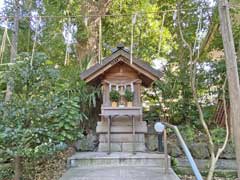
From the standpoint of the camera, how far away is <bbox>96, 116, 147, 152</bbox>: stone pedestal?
7020 mm

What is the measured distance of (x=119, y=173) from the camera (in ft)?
16.3

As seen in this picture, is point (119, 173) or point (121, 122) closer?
point (119, 173)

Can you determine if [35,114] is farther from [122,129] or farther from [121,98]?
[122,129]

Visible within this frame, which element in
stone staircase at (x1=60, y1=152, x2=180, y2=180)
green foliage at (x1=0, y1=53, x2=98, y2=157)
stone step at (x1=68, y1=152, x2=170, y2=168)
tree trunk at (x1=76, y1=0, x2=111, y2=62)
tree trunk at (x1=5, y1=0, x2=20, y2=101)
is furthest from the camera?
tree trunk at (x1=76, y1=0, x2=111, y2=62)

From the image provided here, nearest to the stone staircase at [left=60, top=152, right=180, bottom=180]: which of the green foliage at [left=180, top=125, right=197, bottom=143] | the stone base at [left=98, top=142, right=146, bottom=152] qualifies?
the stone base at [left=98, top=142, right=146, bottom=152]

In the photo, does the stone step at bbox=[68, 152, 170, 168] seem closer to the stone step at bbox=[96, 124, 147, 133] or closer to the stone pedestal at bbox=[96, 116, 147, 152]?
the stone pedestal at bbox=[96, 116, 147, 152]

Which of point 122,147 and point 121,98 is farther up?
point 121,98

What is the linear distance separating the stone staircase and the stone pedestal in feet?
3.38

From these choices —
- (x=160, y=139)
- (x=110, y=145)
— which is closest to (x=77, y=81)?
(x=110, y=145)

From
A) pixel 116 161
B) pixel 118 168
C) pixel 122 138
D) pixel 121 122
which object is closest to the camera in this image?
pixel 118 168

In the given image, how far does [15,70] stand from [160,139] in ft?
12.6

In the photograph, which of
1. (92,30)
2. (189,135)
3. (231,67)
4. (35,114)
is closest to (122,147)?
(189,135)

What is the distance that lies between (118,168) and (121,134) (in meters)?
1.79

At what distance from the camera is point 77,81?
26.5 ft
